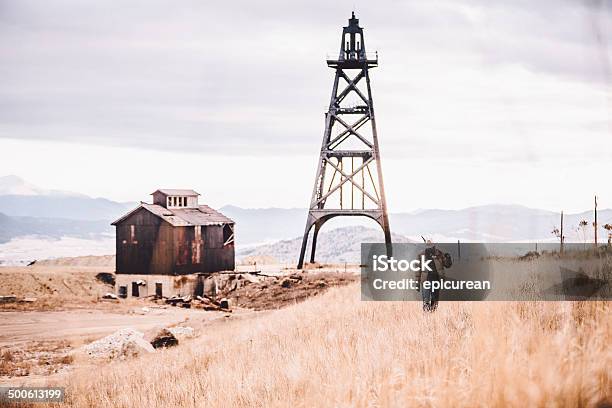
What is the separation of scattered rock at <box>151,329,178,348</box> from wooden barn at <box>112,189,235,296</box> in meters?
17.5

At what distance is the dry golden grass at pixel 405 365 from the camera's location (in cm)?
527

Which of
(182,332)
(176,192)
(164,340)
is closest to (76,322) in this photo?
(182,332)

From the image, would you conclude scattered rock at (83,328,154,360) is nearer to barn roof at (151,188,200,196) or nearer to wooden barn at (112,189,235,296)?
wooden barn at (112,189,235,296)

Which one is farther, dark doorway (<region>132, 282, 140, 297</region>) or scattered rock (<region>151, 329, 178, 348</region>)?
dark doorway (<region>132, 282, 140, 297</region>)

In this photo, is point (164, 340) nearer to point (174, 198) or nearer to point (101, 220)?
point (174, 198)

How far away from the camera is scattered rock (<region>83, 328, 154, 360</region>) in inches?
699

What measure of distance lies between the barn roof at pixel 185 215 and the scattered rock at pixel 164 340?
17617 mm

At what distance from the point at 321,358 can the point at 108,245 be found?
10684 centimetres

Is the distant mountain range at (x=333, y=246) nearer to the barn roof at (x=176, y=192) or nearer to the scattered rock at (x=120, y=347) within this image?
the barn roof at (x=176, y=192)

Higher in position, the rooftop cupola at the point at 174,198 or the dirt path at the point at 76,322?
the rooftop cupola at the point at 174,198

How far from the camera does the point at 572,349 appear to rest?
5711mm

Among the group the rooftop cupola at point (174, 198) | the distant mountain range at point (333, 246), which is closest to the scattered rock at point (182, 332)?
the rooftop cupola at point (174, 198)

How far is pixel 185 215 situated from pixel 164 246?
7.48 feet

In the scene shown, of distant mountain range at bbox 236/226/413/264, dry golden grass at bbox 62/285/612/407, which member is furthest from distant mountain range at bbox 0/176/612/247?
dry golden grass at bbox 62/285/612/407
